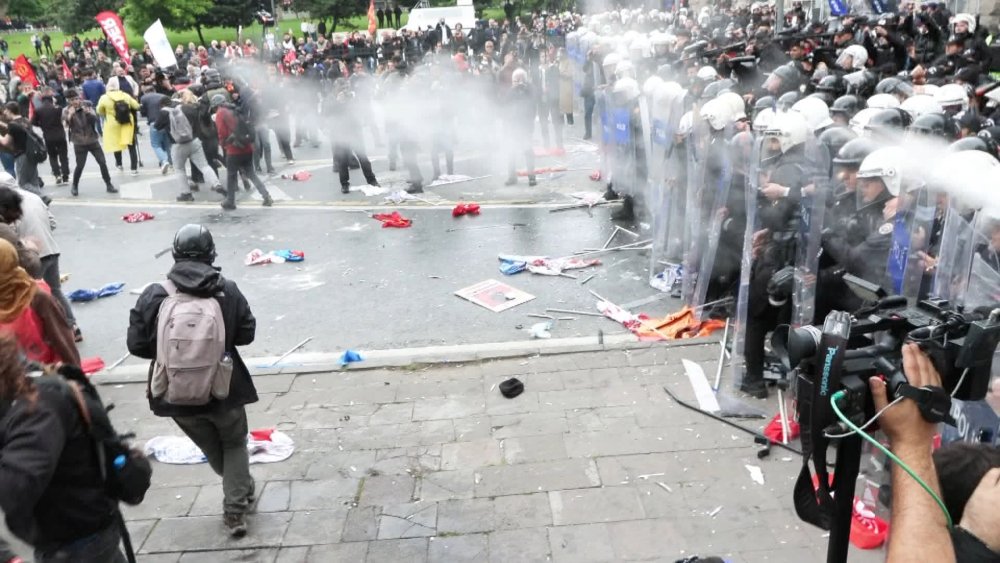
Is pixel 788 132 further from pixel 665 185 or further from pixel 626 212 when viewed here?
pixel 626 212

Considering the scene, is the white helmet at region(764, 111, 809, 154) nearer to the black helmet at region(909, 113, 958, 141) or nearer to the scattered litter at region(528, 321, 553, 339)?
the black helmet at region(909, 113, 958, 141)

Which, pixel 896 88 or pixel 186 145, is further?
pixel 186 145

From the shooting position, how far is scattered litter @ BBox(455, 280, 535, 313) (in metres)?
7.79

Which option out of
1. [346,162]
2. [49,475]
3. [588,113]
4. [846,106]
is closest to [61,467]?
[49,475]

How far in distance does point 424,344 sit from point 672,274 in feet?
8.48

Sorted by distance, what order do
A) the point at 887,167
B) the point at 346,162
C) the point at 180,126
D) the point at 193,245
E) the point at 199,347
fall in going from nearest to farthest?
the point at 199,347
the point at 193,245
the point at 887,167
the point at 180,126
the point at 346,162

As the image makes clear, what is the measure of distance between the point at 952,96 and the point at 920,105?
75cm

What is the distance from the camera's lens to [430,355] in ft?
21.5

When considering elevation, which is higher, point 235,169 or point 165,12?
point 165,12

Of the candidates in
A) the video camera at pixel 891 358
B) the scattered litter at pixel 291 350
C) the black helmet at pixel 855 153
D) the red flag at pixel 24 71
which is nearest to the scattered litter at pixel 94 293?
the scattered litter at pixel 291 350

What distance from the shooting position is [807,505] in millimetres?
2303

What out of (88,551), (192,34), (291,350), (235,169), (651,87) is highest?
(192,34)

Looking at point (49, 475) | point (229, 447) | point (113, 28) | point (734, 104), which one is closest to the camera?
point (49, 475)

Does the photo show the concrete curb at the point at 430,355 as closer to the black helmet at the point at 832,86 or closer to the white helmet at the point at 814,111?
the white helmet at the point at 814,111
